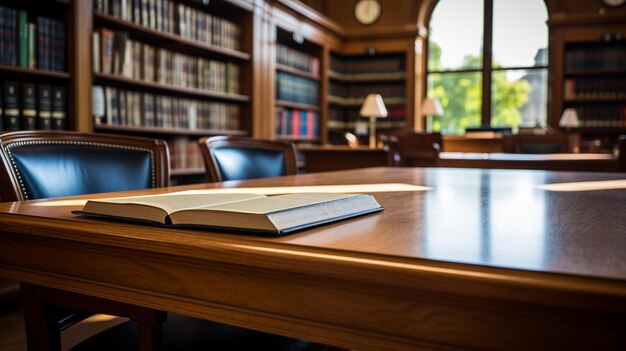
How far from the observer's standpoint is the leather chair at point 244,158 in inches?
66.0

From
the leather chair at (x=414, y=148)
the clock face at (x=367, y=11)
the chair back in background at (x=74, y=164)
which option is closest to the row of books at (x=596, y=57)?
the clock face at (x=367, y=11)

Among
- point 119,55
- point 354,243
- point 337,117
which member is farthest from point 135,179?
point 337,117

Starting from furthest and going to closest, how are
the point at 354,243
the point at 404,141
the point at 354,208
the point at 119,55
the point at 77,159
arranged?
the point at 404,141, the point at 119,55, the point at 77,159, the point at 354,208, the point at 354,243

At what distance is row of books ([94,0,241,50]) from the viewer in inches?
142

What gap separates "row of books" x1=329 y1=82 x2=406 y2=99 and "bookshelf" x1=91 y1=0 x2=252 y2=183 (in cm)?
274

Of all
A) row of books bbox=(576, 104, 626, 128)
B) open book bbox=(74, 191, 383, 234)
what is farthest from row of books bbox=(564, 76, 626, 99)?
open book bbox=(74, 191, 383, 234)

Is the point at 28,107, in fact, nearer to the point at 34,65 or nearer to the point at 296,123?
the point at 34,65

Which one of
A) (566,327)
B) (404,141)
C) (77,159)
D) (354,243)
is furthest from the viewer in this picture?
(404,141)

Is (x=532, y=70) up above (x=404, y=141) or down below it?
above

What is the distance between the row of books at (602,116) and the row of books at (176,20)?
4461 mm

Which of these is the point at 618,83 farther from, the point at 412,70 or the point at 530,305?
the point at 530,305

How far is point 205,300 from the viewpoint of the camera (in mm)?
614

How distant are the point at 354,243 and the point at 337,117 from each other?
7.13 m

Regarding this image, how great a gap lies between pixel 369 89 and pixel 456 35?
1.42 meters
